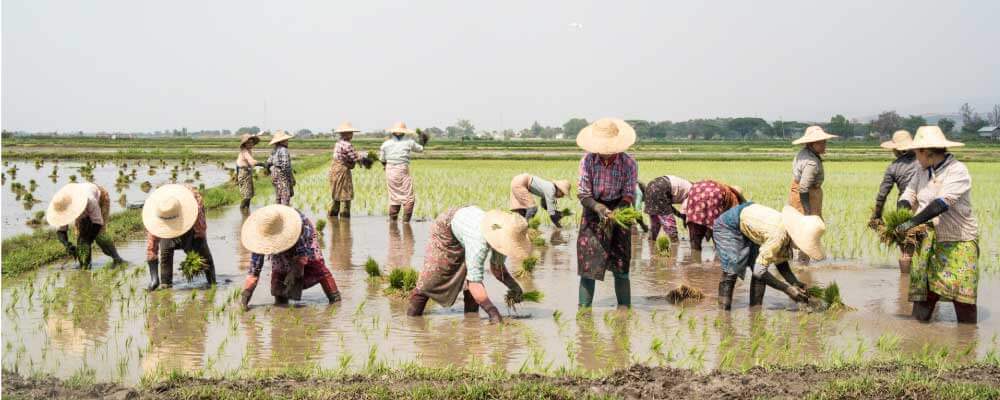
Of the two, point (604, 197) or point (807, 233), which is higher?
point (604, 197)

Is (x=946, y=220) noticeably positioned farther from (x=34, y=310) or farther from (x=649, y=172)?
(x=649, y=172)

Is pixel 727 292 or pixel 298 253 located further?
pixel 727 292

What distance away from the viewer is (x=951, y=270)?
6.21 metres

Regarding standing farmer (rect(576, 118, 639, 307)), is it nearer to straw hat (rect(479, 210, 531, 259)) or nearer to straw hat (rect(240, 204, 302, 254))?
straw hat (rect(479, 210, 531, 259))

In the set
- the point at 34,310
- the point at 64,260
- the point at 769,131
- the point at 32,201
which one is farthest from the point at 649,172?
the point at 769,131

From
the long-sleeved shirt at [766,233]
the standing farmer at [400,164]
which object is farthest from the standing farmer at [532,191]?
the long-sleeved shirt at [766,233]

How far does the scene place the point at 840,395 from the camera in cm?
467

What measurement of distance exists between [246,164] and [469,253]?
7606 millimetres

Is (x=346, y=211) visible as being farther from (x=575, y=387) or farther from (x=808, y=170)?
(x=575, y=387)

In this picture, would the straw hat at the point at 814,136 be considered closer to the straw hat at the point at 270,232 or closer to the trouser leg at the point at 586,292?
the trouser leg at the point at 586,292

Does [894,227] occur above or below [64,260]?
above

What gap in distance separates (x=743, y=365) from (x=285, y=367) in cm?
258

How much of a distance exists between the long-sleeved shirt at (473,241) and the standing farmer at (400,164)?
6.11m

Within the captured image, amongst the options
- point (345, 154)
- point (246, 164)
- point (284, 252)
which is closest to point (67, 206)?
point (284, 252)
